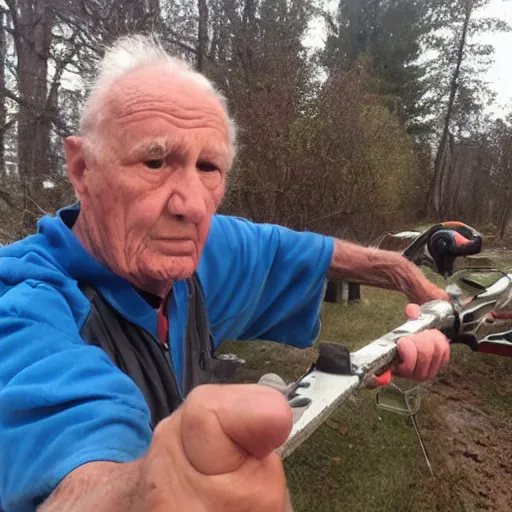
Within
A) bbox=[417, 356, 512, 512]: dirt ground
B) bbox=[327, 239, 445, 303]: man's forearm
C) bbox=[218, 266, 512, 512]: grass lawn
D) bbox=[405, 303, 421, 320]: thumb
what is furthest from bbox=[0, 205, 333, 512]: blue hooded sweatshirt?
bbox=[417, 356, 512, 512]: dirt ground

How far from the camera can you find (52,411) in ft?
2.22

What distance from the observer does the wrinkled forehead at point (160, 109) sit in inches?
43.5

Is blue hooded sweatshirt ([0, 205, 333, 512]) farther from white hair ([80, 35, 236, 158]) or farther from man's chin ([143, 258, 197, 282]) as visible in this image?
white hair ([80, 35, 236, 158])

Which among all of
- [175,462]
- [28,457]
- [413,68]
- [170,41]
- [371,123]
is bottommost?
[28,457]

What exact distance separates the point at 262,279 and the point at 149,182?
70 cm

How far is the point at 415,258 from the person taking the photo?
80.7 inches

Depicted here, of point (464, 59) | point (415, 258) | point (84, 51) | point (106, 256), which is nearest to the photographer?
point (106, 256)

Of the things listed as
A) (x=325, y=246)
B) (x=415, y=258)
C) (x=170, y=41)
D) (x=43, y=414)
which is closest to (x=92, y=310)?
(x=43, y=414)

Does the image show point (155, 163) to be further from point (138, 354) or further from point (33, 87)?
point (33, 87)

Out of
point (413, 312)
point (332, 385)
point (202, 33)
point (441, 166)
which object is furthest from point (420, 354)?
point (441, 166)

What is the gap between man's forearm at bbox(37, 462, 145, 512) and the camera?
50 cm

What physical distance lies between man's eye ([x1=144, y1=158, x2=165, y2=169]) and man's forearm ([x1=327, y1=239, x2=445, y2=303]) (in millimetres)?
864

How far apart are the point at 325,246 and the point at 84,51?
4.94m

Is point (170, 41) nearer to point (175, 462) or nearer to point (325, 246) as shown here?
point (325, 246)
